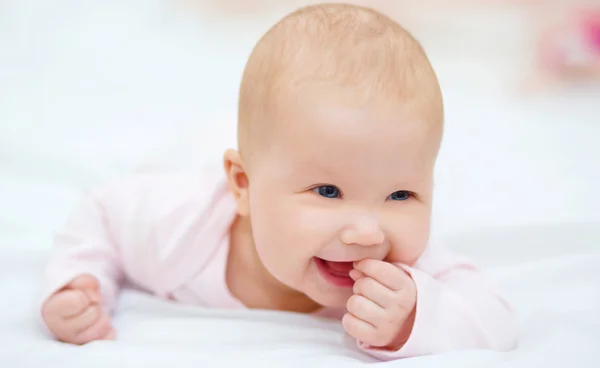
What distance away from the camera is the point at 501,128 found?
1.85 meters

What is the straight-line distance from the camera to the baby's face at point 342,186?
3.01ft

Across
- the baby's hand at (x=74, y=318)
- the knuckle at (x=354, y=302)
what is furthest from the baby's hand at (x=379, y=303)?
the baby's hand at (x=74, y=318)

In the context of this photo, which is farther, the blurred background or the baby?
the blurred background

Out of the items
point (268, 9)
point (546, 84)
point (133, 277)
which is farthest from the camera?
point (268, 9)

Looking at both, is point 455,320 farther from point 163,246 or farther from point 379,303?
point 163,246

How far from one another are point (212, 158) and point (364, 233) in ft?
2.29

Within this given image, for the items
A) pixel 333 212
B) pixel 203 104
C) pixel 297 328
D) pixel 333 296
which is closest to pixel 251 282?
pixel 297 328

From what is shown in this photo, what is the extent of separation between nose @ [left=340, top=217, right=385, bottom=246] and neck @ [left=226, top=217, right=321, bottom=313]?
302 mm

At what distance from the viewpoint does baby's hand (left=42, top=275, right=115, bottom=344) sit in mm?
1094

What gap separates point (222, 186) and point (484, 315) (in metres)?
0.46

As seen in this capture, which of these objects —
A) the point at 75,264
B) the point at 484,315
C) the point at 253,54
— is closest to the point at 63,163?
the point at 75,264

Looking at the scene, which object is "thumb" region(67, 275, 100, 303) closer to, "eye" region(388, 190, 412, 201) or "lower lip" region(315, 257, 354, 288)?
"lower lip" region(315, 257, 354, 288)

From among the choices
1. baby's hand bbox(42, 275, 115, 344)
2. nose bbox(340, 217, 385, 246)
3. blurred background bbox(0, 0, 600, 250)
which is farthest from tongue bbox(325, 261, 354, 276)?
blurred background bbox(0, 0, 600, 250)

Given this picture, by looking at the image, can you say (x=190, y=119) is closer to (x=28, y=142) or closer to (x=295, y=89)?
(x=28, y=142)
